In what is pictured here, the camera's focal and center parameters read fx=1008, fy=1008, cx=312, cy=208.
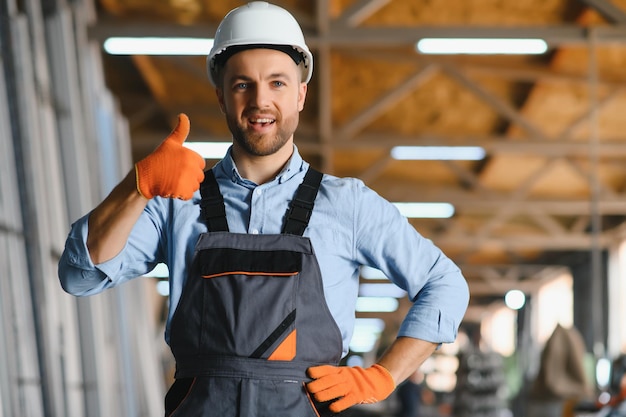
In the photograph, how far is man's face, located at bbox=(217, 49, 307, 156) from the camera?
2.41 metres

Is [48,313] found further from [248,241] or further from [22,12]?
[248,241]

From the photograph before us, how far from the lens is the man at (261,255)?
2.24m

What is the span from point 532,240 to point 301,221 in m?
20.2

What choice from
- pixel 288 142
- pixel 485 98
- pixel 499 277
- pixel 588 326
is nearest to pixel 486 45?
pixel 485 98

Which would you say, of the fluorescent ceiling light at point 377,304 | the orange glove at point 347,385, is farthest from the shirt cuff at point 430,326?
the fluorescent ceiling light at point 377,304

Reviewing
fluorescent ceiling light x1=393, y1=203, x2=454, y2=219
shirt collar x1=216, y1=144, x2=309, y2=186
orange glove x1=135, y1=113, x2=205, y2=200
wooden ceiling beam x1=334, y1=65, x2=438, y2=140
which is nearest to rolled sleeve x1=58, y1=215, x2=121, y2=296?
orange glove x1=135, y1=113, x2=205, y2=200

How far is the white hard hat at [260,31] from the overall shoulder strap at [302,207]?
33 cm

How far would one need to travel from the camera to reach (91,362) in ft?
30.6

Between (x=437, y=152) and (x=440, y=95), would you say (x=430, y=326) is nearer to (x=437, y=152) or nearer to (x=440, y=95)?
(x=440, y=95)

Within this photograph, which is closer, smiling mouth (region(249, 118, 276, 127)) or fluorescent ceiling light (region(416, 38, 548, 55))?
smiling mouth (region(249, 118, 276, 127))

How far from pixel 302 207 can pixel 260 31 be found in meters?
0.44

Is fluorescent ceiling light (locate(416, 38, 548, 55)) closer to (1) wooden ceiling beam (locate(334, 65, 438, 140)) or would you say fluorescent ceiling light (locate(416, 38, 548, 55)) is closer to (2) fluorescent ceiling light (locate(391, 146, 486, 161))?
(1) wooden ceiling beam (locate(334, 65, 438, 140))

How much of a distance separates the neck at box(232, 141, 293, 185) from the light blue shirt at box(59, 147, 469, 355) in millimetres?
24

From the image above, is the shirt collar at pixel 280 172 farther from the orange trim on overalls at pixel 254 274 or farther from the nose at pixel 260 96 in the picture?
the orange trim on overalls at pixel 254 274
